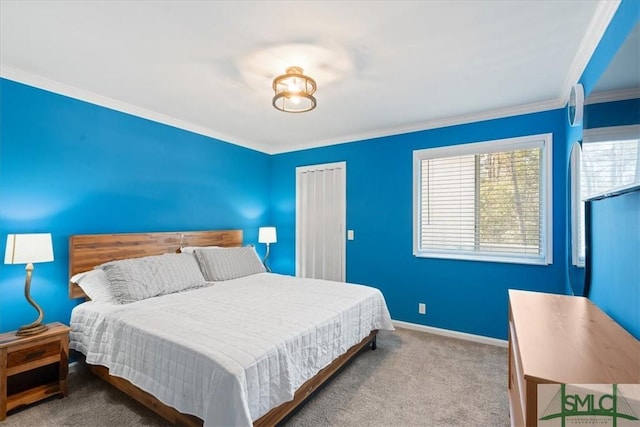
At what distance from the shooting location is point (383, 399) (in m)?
2.16

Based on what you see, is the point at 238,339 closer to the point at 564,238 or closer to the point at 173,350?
the point at 173,350

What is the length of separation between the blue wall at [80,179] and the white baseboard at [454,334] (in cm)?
276

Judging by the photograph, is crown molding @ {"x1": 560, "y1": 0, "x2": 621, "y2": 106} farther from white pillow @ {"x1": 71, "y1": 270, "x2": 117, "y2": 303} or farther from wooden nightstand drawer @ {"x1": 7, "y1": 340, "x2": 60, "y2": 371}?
wooden nightstand drawer @ {"x1": 7, "y1": 340, "x2": 60, "y2": 371}

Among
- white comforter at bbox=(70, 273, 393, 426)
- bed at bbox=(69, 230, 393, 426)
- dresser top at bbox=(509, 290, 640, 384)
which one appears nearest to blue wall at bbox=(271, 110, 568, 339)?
bed at bbox=(69, 230, 393, 426)

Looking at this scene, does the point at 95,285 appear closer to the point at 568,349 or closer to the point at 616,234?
the point at 568,349

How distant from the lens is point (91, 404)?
2080 millimetres

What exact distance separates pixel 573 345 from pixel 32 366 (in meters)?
3.14

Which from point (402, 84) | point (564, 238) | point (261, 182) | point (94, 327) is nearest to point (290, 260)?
point (261, 182)

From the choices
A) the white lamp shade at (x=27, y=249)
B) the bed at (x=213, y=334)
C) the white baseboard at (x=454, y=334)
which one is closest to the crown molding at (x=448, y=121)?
the bed at (x=213, y=334)

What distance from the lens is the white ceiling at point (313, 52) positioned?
1.66 meters

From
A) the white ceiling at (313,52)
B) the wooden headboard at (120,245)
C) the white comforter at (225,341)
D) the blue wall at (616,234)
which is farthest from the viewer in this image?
the wooden headboard at (120,245)

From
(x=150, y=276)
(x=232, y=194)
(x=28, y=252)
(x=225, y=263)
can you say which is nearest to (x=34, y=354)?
(x=28, y=252)

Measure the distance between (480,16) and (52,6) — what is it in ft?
7.91

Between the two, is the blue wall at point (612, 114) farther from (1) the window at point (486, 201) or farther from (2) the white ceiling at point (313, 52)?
(1) the window at point (486, 201)
